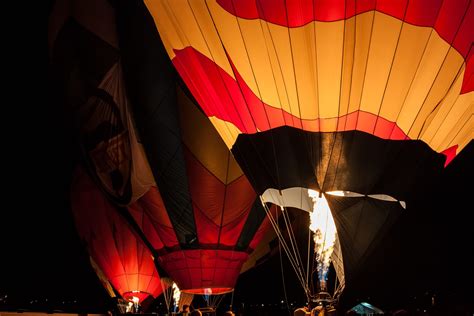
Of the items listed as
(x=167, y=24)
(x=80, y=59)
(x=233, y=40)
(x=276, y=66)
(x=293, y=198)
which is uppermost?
(x=80, y=59)

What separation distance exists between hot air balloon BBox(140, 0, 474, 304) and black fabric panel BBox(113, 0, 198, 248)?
1991mm

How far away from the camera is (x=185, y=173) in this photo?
6.28 m

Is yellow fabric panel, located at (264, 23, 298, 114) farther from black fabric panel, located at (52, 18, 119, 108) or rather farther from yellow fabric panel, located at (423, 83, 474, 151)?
black fabric panel, located at (52, 18, 119, 108)

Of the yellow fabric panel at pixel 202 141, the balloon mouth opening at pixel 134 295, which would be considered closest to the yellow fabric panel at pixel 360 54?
the yellow fabric panel at pixel 202 141

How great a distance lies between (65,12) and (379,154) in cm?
428

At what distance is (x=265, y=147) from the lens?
397 centimetres

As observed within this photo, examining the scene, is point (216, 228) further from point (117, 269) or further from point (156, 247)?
point (117, 269)

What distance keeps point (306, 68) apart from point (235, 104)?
75cm

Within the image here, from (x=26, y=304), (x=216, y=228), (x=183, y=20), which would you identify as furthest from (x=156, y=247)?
(x=26, y=304)

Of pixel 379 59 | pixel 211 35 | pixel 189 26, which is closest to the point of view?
pixel 379 59

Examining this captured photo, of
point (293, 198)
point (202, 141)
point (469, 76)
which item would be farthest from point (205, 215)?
point (469, 76)

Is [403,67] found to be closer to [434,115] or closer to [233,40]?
[434,115]

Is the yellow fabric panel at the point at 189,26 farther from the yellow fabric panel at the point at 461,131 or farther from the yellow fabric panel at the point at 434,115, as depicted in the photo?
the yellow fabric panel at the point at 461,131

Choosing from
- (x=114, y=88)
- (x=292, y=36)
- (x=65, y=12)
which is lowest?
(x=292, y=36)
